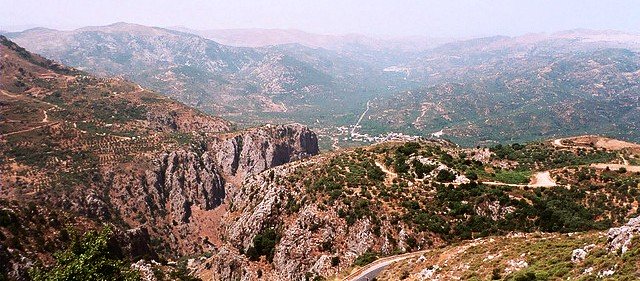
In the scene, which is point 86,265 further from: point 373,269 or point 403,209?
point 403,209

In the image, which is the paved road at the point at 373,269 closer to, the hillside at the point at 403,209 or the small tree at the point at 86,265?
the hillside at the point at 403,209

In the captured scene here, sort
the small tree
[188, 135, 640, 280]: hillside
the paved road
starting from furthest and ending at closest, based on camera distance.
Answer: [188, 135, 640, 280]: hillside < the paved road < the small tree

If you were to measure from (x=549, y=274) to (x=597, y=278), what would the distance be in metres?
5.71

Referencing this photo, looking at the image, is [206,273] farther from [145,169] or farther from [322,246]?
[145,169]

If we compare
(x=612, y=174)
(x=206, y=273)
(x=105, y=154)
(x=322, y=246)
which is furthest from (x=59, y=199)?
(x=612, y=174)

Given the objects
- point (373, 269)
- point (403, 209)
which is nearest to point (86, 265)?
point (373, 269)

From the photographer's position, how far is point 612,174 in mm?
87500

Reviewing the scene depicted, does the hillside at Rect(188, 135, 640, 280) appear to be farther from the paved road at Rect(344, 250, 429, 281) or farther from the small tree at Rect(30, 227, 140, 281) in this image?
the small tree at Rect(30, 227, 140, 281)

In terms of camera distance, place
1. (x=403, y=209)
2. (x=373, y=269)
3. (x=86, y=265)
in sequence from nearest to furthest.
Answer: (x=86, y=265)
(x=373, y=269)
(x=403, y=209)

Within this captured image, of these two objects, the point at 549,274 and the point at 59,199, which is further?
the point at 59,199

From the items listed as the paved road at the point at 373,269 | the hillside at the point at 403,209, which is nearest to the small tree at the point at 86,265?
the paved road at the point at 373,269

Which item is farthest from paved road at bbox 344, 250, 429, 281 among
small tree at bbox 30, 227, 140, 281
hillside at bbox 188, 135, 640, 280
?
small tree at bbox 30, 227, 140, 281

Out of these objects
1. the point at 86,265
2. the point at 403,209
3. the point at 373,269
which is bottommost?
the point at 373,269

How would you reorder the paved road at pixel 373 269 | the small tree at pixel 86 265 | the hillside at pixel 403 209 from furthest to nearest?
the hillside at pixel 403 209 < the paved road at pixel 373 269 < the small tree at pixel 86 265
